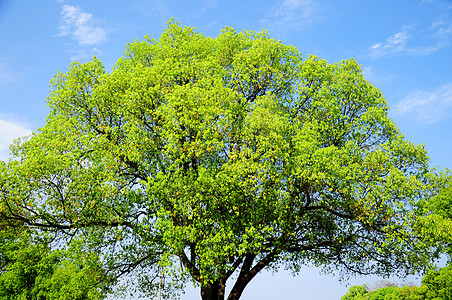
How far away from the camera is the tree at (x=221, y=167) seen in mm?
17859

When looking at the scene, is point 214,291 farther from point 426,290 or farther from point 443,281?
point 426,290

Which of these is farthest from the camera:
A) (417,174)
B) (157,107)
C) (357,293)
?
A: (357,293)

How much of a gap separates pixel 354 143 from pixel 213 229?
8.91 m

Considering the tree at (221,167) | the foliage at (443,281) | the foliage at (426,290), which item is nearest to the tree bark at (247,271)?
the tree at (221,167)

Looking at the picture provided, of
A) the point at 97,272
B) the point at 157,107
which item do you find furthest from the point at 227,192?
the point at 97,272

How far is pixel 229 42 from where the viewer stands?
23.8 m

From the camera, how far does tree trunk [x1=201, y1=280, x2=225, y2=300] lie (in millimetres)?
Result: 20516

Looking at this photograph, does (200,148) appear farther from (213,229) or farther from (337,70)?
(337,70)

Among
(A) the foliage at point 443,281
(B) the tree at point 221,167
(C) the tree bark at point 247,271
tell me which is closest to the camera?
(B) the tree at point 221,167

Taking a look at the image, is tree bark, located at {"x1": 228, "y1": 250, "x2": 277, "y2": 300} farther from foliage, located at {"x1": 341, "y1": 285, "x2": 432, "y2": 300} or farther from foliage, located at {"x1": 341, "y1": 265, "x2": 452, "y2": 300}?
foliage, located at {"x1": 341, "y1": 285, "x2": 432, "y2": 300}

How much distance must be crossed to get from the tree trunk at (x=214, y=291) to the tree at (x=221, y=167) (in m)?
0.08

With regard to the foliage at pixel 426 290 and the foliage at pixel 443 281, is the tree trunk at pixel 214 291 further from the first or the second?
the foliage at pixel 443 281

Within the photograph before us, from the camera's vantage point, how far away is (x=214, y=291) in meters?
20.7

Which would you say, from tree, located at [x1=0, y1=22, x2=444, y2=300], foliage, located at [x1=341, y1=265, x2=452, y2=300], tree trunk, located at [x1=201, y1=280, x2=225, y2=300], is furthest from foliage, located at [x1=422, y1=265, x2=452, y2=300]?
tree trunk, located at [x1=201, y1=280, x2=225, y2=300]
